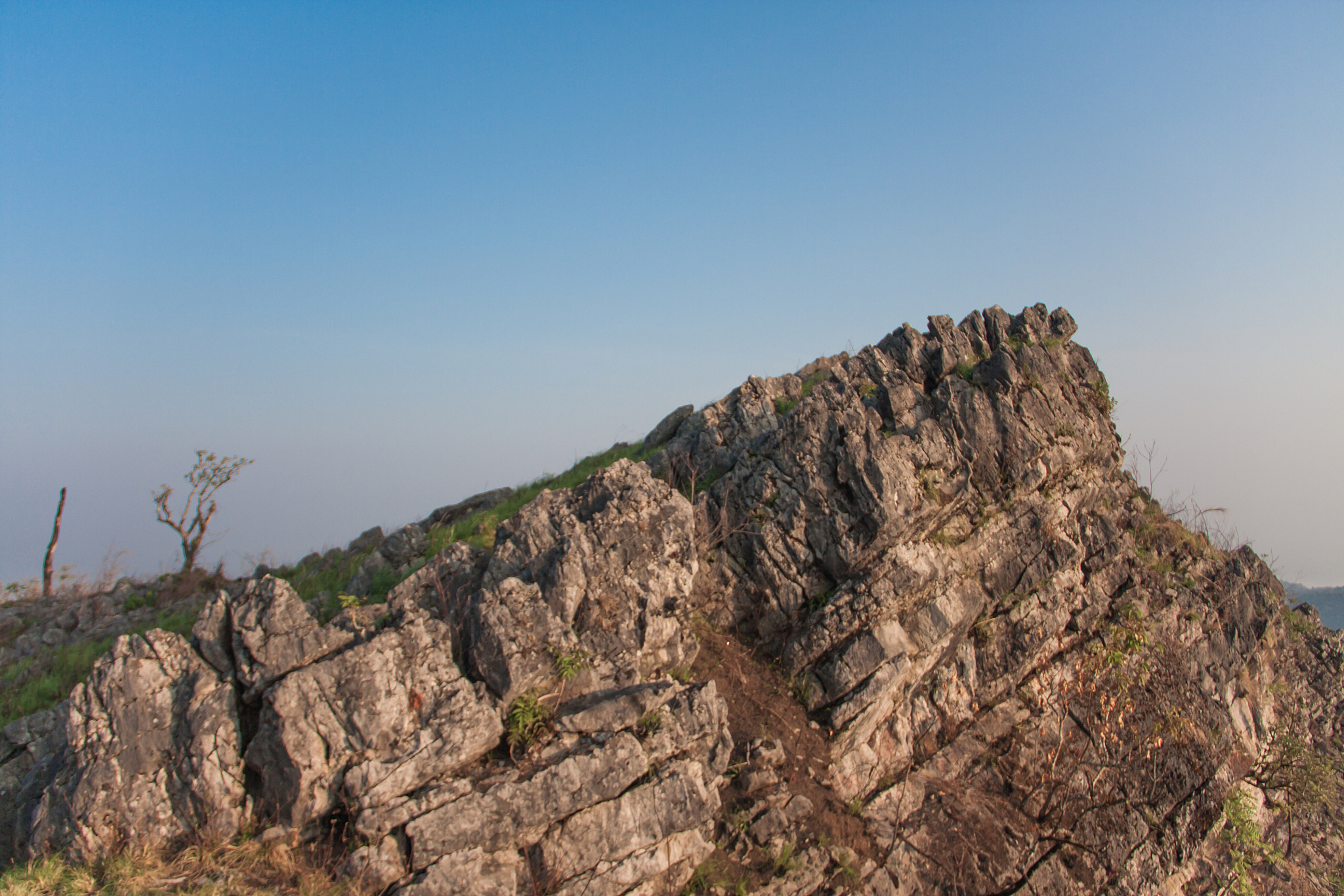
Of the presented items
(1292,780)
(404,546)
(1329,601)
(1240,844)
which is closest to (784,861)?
(404,546)

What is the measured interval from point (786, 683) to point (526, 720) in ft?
18.7

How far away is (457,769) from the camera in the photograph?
9656mm

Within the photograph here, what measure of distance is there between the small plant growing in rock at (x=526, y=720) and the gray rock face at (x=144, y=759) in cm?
371

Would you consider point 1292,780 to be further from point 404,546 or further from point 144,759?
point 144,759

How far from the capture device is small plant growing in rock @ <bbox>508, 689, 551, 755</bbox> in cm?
997

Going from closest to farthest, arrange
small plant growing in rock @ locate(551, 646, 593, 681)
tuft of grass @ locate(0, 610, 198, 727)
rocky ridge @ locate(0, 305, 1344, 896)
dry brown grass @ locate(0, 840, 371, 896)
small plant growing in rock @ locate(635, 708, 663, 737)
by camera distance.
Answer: dry brown grass @ locate(0, 840, 371, 896) < rocky ridge @ locate(0, 305, 1344, 896) < small plant growing in rock @ locate(635, 708, 663, 737) < small plant growing in rock @ locate(551, 646, 593, 681) < tuft of grass @ locate(0, 610, 198, 727)

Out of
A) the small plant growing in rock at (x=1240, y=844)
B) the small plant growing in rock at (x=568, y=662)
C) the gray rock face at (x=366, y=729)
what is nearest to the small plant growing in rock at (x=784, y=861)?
the small plant growing in rock at (x=568, y=662)

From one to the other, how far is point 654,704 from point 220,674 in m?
6.68

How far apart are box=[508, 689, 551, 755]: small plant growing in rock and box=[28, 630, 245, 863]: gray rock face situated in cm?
371

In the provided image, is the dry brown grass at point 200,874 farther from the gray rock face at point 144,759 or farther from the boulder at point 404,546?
the boulder at point 404,546

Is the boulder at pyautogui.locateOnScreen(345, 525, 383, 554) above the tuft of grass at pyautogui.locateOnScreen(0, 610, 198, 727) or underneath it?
above

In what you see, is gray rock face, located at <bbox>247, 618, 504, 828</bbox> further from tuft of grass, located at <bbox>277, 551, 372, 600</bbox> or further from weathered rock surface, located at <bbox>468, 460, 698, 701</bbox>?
tuft of grass, located at <bbox>277, 551, 372, 600</bbox>

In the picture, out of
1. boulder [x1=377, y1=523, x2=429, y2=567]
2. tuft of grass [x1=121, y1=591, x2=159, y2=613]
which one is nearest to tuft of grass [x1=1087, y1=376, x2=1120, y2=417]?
boulder [x1=377, y1=523, x2=429, y2=567]

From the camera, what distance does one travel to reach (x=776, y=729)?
12547 millimetres
